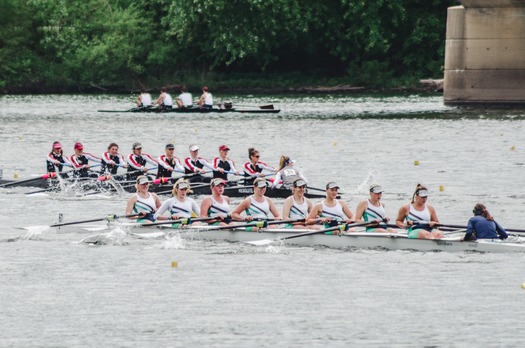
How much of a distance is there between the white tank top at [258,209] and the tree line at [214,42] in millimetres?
58794

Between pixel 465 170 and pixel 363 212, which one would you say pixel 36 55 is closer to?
pixel 465 170

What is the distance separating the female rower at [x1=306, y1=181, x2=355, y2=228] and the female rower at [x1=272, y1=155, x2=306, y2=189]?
5.74 m

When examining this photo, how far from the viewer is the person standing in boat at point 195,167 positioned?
33.1 meters

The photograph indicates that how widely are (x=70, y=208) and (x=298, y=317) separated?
13.7 m

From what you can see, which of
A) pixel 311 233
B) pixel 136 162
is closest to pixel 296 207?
pixel 311 233

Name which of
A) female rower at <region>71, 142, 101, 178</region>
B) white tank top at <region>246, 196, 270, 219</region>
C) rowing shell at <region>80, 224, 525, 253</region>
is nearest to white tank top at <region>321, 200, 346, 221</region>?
rowing shell at <region>80, 224, 525, 253</region>

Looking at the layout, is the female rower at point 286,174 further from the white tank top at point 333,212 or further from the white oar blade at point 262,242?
the white oar blade at point 262,242

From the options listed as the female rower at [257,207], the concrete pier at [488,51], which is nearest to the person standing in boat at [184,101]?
the concrete pier at [488,51]

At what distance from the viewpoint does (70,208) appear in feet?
103

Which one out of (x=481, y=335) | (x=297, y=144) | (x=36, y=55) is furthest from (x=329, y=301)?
(x=36, y=55)

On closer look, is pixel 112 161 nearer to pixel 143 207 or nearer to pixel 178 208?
pixel 143 207

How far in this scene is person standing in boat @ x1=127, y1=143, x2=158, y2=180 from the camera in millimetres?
33656

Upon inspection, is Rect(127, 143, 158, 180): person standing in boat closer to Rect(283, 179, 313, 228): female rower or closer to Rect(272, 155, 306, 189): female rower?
Rect(272, 155, 306, 189): female rower

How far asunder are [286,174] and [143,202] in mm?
5854
